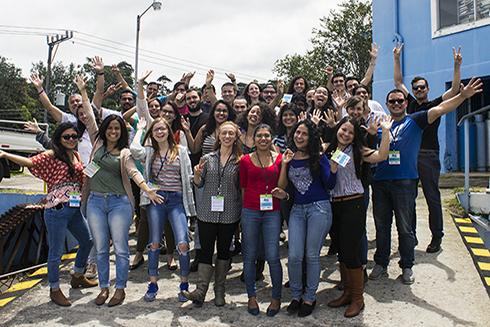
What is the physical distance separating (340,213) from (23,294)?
3936 mm

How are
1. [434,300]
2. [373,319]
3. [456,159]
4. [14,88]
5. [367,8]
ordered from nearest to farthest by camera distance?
[373,319], [434,300], [456,159], [367,8], [14,88]

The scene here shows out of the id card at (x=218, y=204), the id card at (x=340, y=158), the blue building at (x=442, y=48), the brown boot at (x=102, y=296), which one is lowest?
the brown boot at (x=102, y=296)

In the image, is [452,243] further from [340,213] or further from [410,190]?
[340,213]

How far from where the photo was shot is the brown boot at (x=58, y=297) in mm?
3926

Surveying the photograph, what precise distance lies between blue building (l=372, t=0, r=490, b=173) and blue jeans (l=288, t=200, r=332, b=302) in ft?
29.4

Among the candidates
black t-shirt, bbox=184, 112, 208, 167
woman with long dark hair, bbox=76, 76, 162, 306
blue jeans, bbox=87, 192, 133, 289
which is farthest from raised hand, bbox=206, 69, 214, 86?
blue jeans, bbox=87, 192, 133, 289

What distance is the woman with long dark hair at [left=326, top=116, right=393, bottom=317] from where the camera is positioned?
139 inches

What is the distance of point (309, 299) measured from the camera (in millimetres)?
3559

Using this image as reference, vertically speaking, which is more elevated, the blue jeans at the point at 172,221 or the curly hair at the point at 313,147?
the curly hair at the point at 313,147

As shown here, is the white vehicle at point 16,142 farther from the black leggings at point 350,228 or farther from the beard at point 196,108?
the black leggings at point 350,228

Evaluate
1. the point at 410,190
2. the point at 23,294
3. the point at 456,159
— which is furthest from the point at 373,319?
the point at 456,159

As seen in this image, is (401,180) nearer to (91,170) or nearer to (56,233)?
(91,170)

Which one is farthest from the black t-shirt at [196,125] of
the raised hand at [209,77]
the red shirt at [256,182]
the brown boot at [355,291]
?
the brown boot at [355,291]

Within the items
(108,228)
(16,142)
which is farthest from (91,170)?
(16,142)
